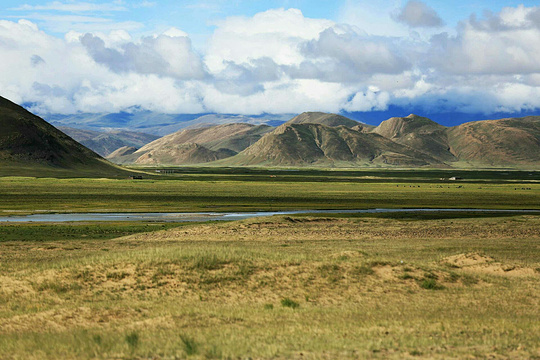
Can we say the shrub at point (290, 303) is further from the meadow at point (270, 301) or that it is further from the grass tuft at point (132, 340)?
the grass tuft at point (132, 340)

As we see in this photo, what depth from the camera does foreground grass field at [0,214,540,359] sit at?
48.2ft

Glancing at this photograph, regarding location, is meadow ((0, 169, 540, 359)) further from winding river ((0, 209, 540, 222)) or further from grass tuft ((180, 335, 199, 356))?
winding river ((0, 209, 540, 222))

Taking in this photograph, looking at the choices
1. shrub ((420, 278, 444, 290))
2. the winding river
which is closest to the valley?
shrub ((420, 278, 444, 290))

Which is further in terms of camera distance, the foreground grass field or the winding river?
the winding river

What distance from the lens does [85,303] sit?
2080cm

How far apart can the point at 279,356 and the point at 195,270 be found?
37.9ft

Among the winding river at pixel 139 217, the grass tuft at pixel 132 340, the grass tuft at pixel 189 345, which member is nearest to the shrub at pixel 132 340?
the grass tuft at pixel 132 340

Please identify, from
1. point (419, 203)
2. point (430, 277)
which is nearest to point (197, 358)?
point (430, 277)

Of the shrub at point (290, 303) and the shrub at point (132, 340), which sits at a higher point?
the shrub at point (132, 340)

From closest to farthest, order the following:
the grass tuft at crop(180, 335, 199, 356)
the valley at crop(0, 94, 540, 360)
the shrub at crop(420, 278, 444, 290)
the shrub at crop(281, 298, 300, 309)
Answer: the grass tuft at crop(180, 335, 199, 356), the valley at crop(0, 94, 540, 360), the shrub at crop(281, 298, 300, 309), the shrub at crop(420, 278, 444, 290)

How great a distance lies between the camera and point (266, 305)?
2056 centimetres

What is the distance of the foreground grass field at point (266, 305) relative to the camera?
14.7 m

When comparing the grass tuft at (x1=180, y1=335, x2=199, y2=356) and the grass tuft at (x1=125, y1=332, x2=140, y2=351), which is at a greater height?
the grass tuft at (x1=180, y1=335, x2=199, y2=356)

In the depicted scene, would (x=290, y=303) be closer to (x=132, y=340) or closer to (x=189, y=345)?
(x=189, y=345)
